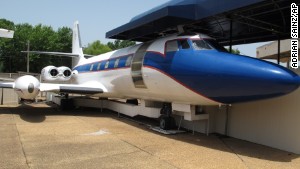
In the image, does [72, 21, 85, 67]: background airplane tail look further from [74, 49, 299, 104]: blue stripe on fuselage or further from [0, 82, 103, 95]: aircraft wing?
[74, 49, 299, 104]: blue stripe on fuselage

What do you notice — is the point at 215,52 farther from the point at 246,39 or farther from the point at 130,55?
the point at 246,39

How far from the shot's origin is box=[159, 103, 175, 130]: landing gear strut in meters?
10.1

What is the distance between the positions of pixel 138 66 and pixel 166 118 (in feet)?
7.08

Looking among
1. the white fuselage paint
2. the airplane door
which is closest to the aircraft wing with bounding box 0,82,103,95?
the white fuselage paint


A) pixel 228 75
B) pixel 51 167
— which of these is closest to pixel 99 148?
pixel 51 167

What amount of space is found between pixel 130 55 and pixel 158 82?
9.19 ft

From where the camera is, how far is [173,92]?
29.9ft

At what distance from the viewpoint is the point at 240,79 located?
7125 millimetres

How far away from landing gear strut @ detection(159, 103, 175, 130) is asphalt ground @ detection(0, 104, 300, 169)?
0.49 metres

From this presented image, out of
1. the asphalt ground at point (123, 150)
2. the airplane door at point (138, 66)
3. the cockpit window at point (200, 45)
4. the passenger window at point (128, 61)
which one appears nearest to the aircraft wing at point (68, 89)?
the passenger window at point (128, 61)

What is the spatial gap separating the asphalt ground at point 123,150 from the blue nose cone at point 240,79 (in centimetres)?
145

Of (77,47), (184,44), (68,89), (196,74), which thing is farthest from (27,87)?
(77,47)

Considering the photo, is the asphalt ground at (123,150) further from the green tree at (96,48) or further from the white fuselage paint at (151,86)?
the green tree at (96,48)

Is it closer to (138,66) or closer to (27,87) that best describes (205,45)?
(138,66)
